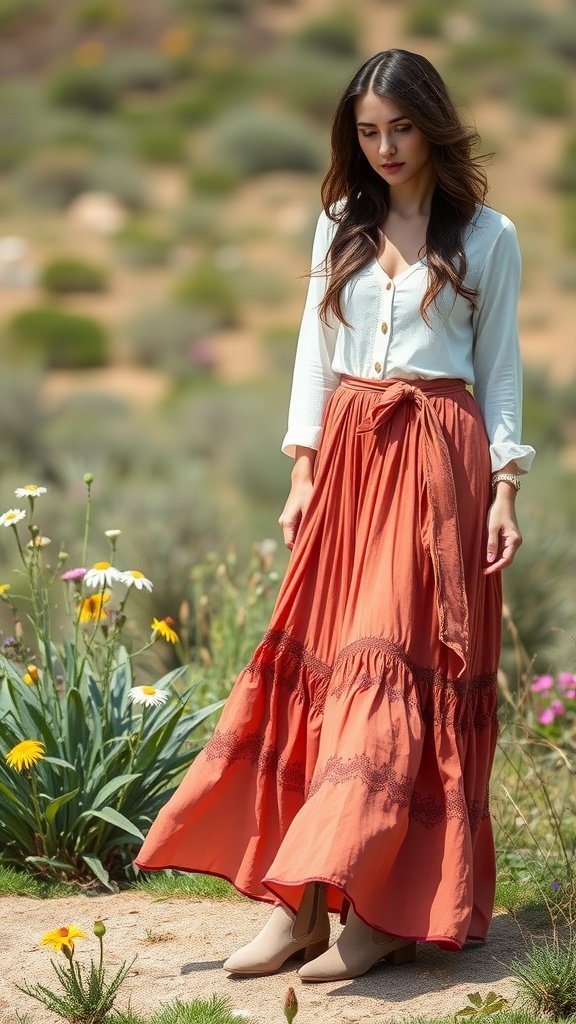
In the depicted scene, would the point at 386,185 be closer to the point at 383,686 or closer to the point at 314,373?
the point at 314,373

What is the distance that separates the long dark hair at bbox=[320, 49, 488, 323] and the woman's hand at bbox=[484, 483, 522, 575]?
474mm

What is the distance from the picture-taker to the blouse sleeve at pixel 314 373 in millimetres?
3658

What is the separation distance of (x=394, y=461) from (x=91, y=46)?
136 feet

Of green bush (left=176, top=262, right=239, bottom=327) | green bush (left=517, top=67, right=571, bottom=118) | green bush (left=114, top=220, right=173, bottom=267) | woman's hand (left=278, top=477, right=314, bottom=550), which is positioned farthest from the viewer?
green bush (left=517, top=67, right=571, bottom=118)

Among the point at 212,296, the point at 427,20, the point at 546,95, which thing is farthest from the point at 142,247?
→ the point at 427,20

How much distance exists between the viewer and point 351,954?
3305 mm

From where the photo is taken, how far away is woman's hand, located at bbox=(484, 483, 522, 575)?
346 cm

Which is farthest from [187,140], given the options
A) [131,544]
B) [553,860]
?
[553,860]

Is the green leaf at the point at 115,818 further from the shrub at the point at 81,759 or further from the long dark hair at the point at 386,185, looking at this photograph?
the long dark hair at the point at 386,185

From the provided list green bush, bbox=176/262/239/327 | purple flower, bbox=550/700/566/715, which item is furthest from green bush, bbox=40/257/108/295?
purple flower, bbox=550/700/566/715

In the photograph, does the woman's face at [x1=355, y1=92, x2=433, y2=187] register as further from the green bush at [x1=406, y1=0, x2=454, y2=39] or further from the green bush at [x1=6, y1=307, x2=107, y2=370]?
the green bush at [x1=406, y1=0, x2=454, y2=39]

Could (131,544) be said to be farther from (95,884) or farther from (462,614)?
(462,614)

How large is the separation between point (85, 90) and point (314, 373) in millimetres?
37952

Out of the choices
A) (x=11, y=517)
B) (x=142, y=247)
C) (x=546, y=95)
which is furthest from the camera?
(x=546, y=95)
